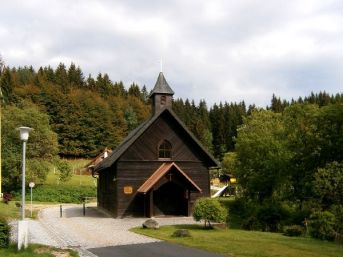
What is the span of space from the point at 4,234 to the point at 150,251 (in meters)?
5.31

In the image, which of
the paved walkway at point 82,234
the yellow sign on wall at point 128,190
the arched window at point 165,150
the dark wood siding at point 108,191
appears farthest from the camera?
the arched window at point 165,150

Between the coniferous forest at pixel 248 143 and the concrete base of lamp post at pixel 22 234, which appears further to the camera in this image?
the coniferous forest at pixel 248 143

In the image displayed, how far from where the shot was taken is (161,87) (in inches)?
1406

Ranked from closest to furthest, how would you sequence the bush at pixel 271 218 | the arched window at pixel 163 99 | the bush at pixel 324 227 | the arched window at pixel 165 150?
the bush at pixel 324 227
the bush at pixel 271 218
the arched window at pixel 165 150
the arched window at pixel 163 99

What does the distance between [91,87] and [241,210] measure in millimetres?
110402

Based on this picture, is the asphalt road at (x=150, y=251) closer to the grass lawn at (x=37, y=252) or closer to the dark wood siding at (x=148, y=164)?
the grass lawn at (x=37, y=252)

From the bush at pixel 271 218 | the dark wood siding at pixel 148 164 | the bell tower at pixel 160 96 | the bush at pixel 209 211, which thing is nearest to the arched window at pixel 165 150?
the dark wood siding at pixel 148 164

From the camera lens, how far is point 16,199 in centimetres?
5078

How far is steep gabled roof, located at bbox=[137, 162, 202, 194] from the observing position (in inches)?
1212

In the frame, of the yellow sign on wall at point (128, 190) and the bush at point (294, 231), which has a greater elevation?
the yellow sign on wall at point (128, 190)

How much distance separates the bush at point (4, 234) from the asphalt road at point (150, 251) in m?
3.02

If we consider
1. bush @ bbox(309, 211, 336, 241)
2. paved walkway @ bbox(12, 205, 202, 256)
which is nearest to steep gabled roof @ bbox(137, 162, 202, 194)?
paved walkway @ bbox(12, 205, 202, 256)

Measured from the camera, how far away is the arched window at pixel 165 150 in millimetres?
33938

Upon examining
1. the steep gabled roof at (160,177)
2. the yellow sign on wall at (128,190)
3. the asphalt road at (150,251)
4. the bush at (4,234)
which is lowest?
the asphalt road at (150,251)
